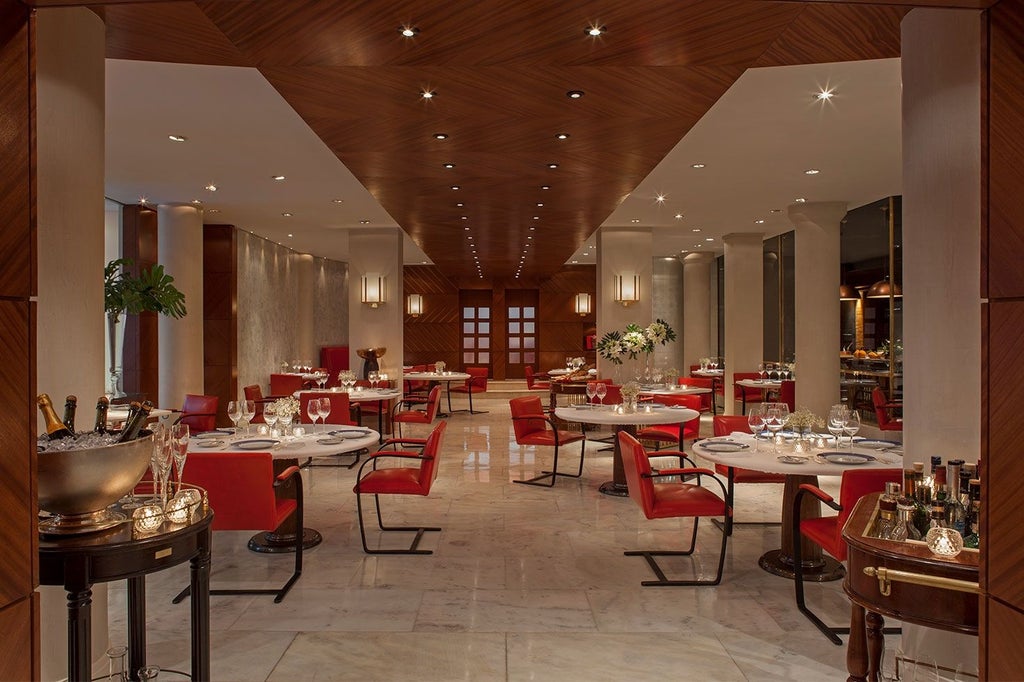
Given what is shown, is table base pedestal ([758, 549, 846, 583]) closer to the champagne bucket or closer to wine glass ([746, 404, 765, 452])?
wine glass ([746, 404, 765, 452])

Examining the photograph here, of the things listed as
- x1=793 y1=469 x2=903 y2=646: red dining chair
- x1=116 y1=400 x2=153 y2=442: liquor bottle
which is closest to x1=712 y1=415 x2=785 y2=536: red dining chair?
x1=793 y1=469 x2=903 y2=646: red dining chair

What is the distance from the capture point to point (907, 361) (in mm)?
3322

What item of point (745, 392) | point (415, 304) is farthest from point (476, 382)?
point (415, 304)

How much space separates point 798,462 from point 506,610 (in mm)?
1881

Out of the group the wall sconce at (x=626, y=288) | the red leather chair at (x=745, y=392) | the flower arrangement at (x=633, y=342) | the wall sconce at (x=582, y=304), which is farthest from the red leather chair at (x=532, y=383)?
the wall sconce at (x=582, y=304)

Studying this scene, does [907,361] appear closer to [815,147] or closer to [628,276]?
[815,147]

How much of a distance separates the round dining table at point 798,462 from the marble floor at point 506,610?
0.16 m

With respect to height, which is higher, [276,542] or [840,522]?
[840,522]

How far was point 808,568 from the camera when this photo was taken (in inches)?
177

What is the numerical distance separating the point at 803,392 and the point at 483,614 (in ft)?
24.7

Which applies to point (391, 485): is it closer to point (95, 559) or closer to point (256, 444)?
point (256, 444)

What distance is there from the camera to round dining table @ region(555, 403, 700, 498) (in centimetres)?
648

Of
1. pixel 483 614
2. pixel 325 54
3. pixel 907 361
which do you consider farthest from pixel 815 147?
pixel 483 614

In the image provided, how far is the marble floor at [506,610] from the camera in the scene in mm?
3258
